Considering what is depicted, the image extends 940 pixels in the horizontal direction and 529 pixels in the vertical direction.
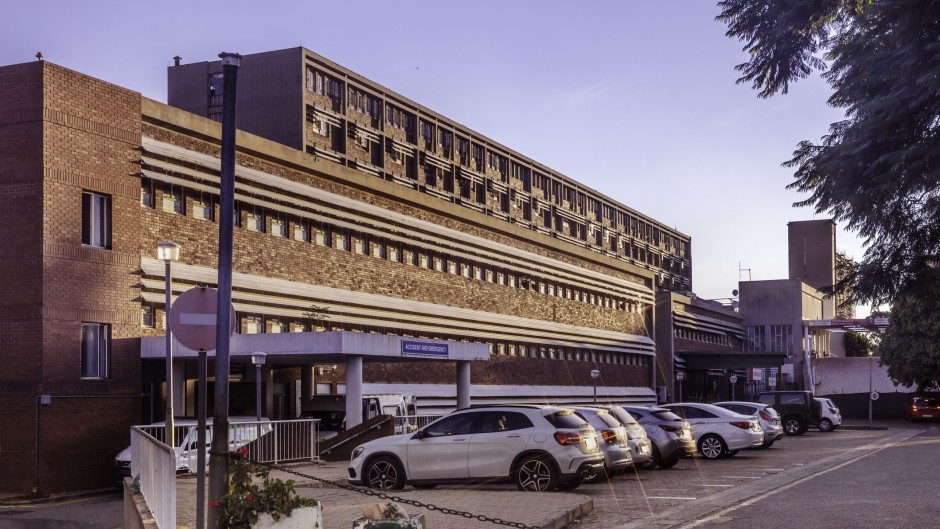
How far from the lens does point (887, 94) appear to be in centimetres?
970

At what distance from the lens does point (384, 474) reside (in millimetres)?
20188

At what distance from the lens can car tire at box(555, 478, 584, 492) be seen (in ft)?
64.0

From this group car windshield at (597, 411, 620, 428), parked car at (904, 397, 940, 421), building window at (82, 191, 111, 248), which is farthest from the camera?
parked car at (904, 397, 940, 421)

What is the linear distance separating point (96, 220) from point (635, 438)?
16.2 metres

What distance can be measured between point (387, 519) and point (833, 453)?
25.1 m

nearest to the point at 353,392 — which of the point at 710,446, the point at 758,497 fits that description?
the point at 710,446

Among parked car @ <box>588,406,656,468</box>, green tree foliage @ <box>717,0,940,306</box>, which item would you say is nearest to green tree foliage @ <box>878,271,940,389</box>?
parked car @ <box>588,406,656,468</box>

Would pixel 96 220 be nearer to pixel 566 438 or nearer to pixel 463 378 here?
pixel 463 378

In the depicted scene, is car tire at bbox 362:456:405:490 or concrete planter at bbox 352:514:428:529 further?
car tire at bbox 362:456:405:490

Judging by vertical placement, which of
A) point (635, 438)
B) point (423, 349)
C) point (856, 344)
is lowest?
point (635, 438)

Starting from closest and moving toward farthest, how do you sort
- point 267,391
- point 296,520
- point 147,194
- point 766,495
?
1. point 296,520
2. point 766,495
3. point 147,194
4. point 267,391

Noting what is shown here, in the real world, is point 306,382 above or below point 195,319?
below

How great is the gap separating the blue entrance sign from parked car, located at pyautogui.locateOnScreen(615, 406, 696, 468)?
338 inches

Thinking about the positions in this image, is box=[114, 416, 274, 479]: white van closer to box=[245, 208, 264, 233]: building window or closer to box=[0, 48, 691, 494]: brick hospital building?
box=[0, 48, 691, 494]: brick hospital building
